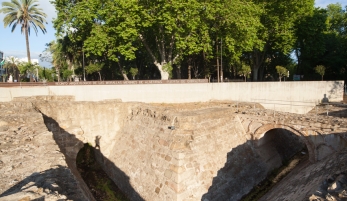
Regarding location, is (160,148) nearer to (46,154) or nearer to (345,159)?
(46,154)

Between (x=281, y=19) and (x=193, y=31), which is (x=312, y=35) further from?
(x=193, y=31)

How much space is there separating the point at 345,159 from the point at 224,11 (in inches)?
648

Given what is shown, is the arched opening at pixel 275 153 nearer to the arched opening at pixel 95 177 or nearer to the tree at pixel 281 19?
the arched opening at pixel 95 177

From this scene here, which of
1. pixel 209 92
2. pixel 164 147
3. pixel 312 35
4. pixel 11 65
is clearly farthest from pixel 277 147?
pixel 11 65

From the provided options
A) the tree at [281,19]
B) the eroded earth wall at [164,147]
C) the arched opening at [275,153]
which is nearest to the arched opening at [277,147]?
the arched opening at [275,153]

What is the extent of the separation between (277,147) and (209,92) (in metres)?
7.36

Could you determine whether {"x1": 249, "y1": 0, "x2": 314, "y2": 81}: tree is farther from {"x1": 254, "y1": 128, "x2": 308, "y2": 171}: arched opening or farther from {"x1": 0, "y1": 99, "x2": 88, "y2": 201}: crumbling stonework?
{"x1": 0, "y1": 99, "x2": 88, "y2": 201}: crumbling stonework

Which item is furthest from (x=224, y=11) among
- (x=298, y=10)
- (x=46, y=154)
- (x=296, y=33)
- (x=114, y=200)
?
(x=46, y=154)

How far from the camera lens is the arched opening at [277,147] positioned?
40.9 ft

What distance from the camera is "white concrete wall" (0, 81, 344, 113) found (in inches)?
652

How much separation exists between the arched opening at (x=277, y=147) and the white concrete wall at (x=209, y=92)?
2413 millimetres

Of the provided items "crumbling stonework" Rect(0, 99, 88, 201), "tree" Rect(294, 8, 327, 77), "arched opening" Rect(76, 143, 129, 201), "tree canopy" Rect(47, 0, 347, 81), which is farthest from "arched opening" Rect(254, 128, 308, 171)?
"tree" Rect(294, 8, 327, 77)

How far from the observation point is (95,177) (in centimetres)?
1251

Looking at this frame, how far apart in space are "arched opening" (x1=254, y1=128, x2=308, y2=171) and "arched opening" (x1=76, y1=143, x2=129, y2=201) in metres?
7.54
